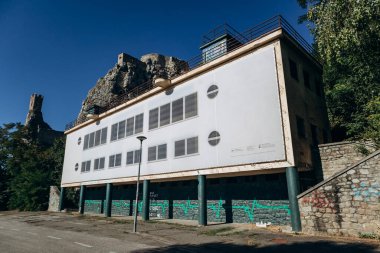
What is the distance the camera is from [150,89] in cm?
2169

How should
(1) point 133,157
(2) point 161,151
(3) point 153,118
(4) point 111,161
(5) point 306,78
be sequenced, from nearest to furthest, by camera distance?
(5) point 306,78 → (2) point 161,151 → (3) point 153,118 → (1) point 133,157 → (4) point 111,161

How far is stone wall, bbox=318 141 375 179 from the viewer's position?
13.3 meters

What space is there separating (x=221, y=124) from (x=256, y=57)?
463 centimetres

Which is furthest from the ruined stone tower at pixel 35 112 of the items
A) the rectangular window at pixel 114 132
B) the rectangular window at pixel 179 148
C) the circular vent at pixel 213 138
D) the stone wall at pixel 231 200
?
the circular vent at pixel 213 138

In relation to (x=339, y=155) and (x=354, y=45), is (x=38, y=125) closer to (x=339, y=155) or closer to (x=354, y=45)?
(x=339, y=155)

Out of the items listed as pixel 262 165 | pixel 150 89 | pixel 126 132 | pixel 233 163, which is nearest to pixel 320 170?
pixel 262 165

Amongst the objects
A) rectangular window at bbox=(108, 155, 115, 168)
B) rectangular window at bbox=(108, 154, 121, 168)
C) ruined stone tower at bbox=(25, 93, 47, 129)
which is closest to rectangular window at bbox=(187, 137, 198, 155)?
rectangular window at bbox=(108, 154, 121, 168)

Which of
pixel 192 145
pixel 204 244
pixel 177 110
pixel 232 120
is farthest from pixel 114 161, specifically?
pixel 204 244

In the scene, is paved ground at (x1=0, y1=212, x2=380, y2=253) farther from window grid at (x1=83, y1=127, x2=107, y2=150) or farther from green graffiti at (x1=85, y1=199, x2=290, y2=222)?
window grid at (x1=83, y1=127, x2=107, y2=150)

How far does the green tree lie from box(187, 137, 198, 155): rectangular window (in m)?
9.43

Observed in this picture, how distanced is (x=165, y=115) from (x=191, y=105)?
2.83 meters

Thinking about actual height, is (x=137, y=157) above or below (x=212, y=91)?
below

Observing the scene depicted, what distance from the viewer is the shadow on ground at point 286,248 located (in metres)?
8.68

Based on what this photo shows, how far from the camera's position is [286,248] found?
9289 mm
